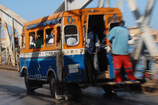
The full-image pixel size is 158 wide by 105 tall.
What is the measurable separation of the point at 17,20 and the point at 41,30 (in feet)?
54.5

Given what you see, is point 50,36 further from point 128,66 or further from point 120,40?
point 128,66

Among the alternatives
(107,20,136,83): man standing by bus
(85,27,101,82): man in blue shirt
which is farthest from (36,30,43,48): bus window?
(107,20,136,83): man standing by bus

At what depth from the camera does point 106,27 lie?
842 centimetres

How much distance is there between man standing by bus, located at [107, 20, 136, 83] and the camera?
7180mm

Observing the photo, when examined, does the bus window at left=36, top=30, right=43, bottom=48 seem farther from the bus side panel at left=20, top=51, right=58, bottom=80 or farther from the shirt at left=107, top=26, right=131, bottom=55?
the shirt at left=107, top=26, right=131, bottom=55

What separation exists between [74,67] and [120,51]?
4.82 ft

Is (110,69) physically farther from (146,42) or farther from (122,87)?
(146,42)

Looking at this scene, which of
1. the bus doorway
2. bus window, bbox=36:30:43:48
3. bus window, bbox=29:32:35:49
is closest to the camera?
the bus doorway

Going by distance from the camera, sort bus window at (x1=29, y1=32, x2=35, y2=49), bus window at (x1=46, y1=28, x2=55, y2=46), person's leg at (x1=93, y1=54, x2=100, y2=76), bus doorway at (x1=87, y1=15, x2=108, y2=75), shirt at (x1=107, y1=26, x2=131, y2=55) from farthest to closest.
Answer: bus window at (x1=29, y1=32, x2=35, y2=49), bus window at (x1=46, y1=28, x2=55, y2=46), bus doorway at (x1=87, y1=15, x2=108, y2=75), person's leg at (x1=93, y1=54, x2=100, y2=76), shirt at (x1=107, y1=26, x2=131, y2=55)

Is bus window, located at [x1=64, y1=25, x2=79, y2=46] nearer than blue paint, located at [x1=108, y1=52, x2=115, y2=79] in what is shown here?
No

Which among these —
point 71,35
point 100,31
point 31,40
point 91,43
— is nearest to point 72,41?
point 71,35

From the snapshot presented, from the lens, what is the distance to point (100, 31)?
898 cm

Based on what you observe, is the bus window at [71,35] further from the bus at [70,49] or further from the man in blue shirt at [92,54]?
the man in blue shirt at [92,54]

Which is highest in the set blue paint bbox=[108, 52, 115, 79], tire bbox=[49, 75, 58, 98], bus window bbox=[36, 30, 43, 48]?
bus window bbox=[36, 30, 43, 48]
